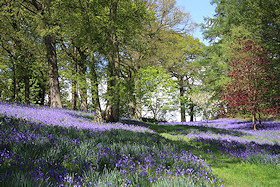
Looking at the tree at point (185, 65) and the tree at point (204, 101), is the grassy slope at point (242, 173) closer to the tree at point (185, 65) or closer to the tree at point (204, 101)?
the tree at point (204, 101)

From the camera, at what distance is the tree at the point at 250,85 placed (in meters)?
14.4

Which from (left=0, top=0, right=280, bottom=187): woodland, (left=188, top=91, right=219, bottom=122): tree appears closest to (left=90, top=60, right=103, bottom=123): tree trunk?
(left=0, top=0, right=280, bottom=187): woodland

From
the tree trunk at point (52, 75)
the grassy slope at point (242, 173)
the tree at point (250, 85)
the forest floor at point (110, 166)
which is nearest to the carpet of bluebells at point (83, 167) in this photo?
the forest floor at point (110, 166)

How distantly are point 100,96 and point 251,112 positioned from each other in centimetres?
1236

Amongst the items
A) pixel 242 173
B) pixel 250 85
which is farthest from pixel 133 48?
pixel 242 173

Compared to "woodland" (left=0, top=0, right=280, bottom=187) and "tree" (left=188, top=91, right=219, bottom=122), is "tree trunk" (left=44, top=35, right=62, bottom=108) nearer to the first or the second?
"woodland" (left=0, top=0, right=280, bottom=187)

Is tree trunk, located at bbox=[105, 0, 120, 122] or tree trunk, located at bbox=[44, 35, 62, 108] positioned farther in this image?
tree trunk, located at bbox=[44, 35, 62, 108]

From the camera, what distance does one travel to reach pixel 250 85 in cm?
1505

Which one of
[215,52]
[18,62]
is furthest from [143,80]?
[215,52]

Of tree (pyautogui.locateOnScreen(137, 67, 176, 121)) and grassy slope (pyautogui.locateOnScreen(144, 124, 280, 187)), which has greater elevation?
tree (pyautogui.locateOnScreen(137, 67, 176, 121))

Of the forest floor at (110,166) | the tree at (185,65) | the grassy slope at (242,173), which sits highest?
the tree at (185,65)

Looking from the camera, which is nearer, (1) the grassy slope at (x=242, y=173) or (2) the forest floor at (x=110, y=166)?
(2) the forest floor at (x=110, y=166)

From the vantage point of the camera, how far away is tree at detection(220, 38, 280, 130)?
14400 millimetres

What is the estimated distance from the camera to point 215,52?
27.5 meters
